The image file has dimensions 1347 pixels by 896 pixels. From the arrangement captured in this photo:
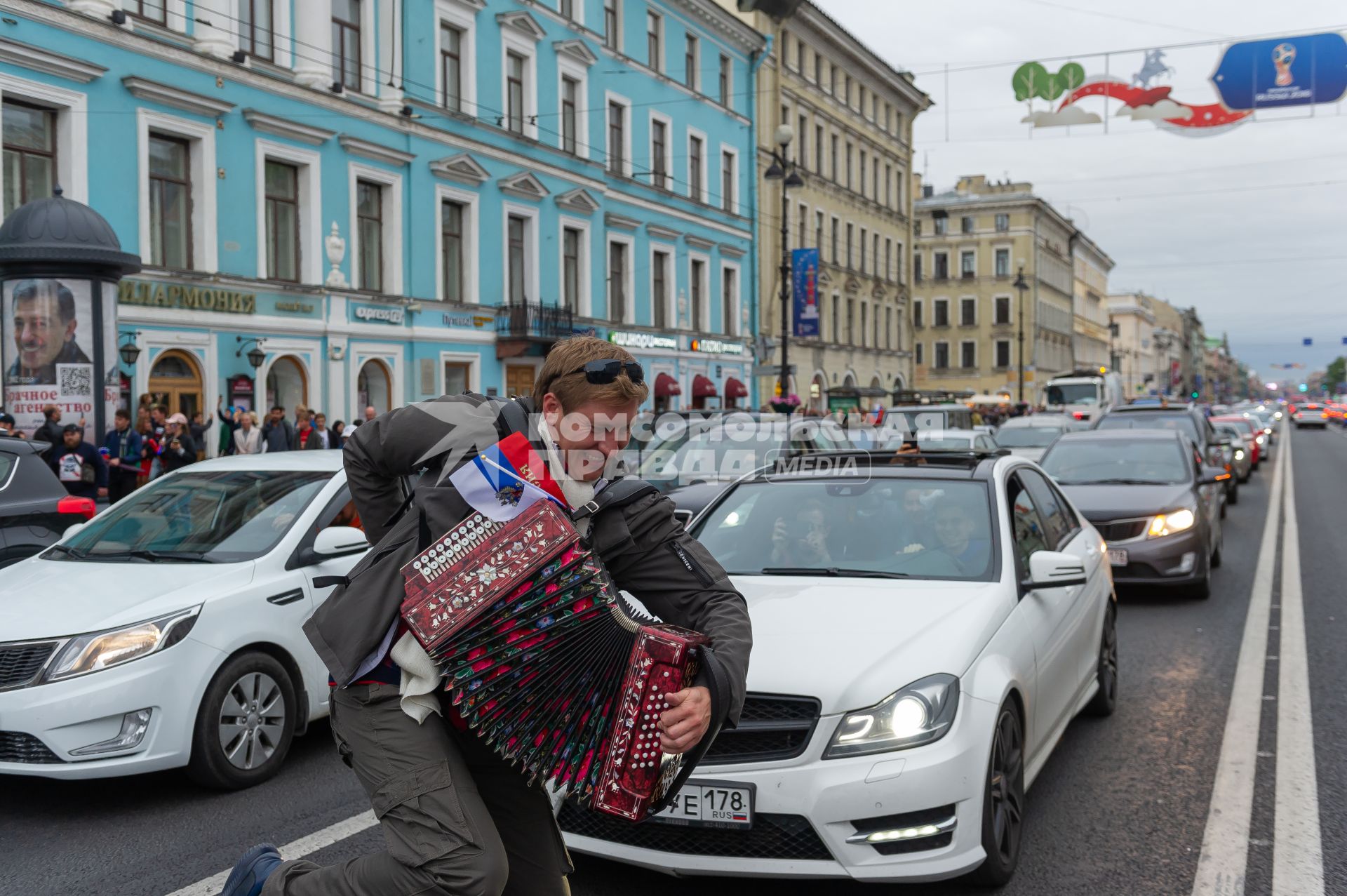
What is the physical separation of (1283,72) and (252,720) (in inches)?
648

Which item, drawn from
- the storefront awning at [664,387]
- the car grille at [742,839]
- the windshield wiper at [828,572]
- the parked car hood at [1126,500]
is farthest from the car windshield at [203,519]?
the storefront awning at [664,387]

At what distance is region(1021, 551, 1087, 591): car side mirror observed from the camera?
4.96 m

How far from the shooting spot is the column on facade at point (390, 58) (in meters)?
26.4

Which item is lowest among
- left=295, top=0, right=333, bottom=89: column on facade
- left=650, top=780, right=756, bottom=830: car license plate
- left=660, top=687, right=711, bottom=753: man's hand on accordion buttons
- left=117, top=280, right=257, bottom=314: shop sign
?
left=650, top=780, right=756, bottom=830: car license plate

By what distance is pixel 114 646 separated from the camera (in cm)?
507

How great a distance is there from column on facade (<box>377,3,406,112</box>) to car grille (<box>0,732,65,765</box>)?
76.6 ft

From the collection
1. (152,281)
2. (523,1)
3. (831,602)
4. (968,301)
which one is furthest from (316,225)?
(968,301)

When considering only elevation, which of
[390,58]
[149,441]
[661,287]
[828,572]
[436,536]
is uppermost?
[390,58]

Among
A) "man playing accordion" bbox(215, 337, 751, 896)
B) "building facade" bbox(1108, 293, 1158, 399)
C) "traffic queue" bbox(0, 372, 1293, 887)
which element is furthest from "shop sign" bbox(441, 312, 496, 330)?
"building facade" bbox(1108, 293, 1158, 399)

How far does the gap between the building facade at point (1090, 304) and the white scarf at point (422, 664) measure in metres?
101

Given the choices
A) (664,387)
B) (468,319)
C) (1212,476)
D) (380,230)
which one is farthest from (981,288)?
(1212,476)

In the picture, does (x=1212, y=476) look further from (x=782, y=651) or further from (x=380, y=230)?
(x=380, y=230)

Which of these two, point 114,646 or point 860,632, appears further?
point 114,646

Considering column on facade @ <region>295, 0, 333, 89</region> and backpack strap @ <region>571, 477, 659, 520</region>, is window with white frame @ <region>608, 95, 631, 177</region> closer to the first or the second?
column on facade @ <region>295, 0, 333, 89</region>
